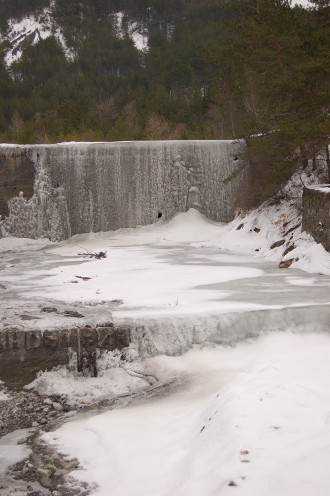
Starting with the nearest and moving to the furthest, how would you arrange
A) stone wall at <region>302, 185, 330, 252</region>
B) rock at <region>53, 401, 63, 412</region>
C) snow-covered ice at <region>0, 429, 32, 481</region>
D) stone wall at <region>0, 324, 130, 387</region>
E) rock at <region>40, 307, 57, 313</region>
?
snow-covered ice at <region>0, 429, 32, 481</region>
rock at <region>53, 401, 63, 412</region>
stone wall at <region>0, 324, 130, 387</region>
rock at <region>40, 307, 57, 313</region>
stone wall at <region>302, 185, 330, 252</region>

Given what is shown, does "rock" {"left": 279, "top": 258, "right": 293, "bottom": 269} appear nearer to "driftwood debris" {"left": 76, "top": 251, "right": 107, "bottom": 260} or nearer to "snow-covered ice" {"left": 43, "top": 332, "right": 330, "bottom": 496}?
"driftwood debris" {"left": 76, "top": 251, "right": 107, "bottom": 260}

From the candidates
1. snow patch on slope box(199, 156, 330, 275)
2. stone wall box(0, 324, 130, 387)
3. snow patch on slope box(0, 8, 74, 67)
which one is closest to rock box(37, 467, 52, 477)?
stone wall box(0, 324, 130, 387)

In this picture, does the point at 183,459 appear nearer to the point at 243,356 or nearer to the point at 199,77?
the point at 243,356

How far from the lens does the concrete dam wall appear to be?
22016mm

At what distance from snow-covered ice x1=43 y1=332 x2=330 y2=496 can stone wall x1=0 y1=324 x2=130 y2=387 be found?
3.55ft

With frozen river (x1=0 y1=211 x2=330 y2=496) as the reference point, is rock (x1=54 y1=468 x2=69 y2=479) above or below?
below

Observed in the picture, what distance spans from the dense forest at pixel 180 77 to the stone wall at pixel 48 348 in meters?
6.69

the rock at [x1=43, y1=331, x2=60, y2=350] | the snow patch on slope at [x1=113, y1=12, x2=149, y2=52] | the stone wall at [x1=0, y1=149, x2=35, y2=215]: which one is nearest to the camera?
the rock at [x1=43, y1=331, x2=60, y2=350]

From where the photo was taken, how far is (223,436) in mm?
5160

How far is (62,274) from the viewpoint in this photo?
13312 mm

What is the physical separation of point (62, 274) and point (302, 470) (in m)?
9.53

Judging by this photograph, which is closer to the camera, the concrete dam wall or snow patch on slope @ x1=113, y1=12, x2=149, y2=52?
the concrete dam wall

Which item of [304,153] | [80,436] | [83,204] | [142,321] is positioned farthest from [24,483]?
[83,204]

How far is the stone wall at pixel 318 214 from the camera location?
42.0ft
